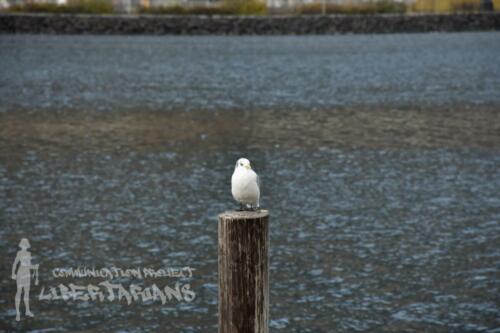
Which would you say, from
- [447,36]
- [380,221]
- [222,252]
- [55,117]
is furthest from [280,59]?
[222,252]

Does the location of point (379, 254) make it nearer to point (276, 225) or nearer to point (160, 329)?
point (276, 225)

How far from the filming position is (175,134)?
19953mm

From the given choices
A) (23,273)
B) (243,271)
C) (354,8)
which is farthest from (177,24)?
(243,271)

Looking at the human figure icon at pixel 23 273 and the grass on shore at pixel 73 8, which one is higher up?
Result: the grass on shore at pixel 73 8

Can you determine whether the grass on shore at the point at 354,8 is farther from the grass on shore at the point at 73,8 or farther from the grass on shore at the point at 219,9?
the grass on shore at the point at 73,8

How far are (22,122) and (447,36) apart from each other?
147ft

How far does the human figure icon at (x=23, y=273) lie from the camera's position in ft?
31.6

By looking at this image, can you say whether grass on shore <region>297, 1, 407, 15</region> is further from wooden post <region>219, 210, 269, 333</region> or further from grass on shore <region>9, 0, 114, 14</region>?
wooden post <region>219, 210, 269, 333</region>

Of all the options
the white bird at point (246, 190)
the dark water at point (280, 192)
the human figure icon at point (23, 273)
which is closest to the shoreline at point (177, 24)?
the dark water at point (280, 192)

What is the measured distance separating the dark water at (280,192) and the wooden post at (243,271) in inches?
110

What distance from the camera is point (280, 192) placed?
14375 millimetres

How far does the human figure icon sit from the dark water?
9cm

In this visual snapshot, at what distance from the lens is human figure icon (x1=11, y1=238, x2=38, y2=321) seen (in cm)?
964

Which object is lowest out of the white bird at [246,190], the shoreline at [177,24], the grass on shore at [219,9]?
the shoreline at [177,24]
